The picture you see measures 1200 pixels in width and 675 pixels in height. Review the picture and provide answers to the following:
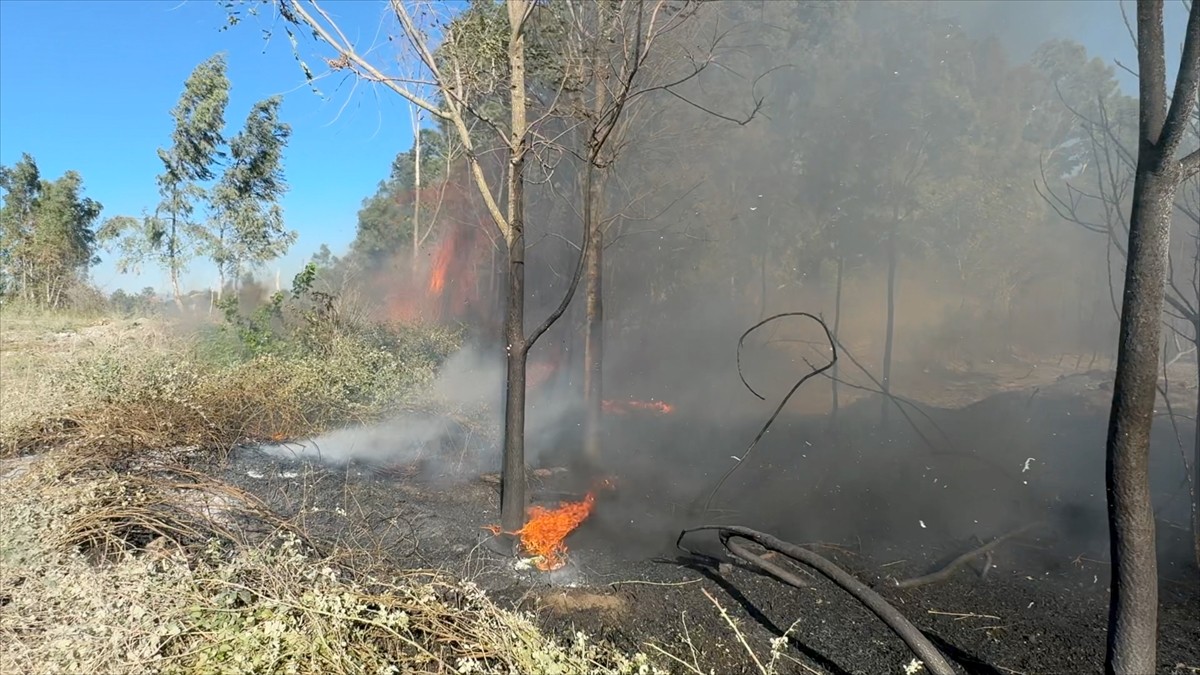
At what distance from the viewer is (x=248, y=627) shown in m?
3.18

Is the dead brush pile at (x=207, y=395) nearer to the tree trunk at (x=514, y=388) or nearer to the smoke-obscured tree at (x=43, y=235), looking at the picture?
the tree trunk at (x=514, y=388)

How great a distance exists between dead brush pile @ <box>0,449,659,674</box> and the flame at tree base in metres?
1.43

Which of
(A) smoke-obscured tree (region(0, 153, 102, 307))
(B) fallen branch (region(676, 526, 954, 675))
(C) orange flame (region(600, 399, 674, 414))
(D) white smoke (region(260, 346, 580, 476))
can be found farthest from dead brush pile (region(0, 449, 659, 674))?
(A) smoke-obscured tree (region(0, 153, 102, 307))

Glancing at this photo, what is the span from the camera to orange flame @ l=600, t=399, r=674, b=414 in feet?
46.1

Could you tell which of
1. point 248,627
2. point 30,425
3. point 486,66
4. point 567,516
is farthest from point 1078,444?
point 30,425

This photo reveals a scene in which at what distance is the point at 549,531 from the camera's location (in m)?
6.15

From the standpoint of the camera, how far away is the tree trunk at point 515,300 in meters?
5.66

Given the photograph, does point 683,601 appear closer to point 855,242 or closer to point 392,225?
point 855,242

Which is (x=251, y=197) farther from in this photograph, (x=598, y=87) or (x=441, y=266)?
(x=598, y=87)

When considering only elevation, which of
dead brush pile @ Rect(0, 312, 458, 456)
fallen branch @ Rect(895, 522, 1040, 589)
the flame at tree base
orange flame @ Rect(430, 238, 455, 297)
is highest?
orange flame @ Rect(430, 238, 455, 297)

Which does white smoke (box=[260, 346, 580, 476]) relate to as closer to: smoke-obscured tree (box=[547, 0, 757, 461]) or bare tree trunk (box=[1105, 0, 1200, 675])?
smoke-obscured tree (box=[547, 0, 757, 461])

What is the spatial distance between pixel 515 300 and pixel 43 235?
18.8m

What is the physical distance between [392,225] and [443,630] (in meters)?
29.6

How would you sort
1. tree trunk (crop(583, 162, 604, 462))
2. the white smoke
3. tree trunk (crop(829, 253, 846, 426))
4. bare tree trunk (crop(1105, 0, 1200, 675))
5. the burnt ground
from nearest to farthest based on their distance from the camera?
bare tree trunk (crop(1105, 0, 1200, 675)), the burnt ground, the white smoke, tree trunk (crop(583, 162, 604, 462)), tree trunk (crop(829, 253, 846, 426))
